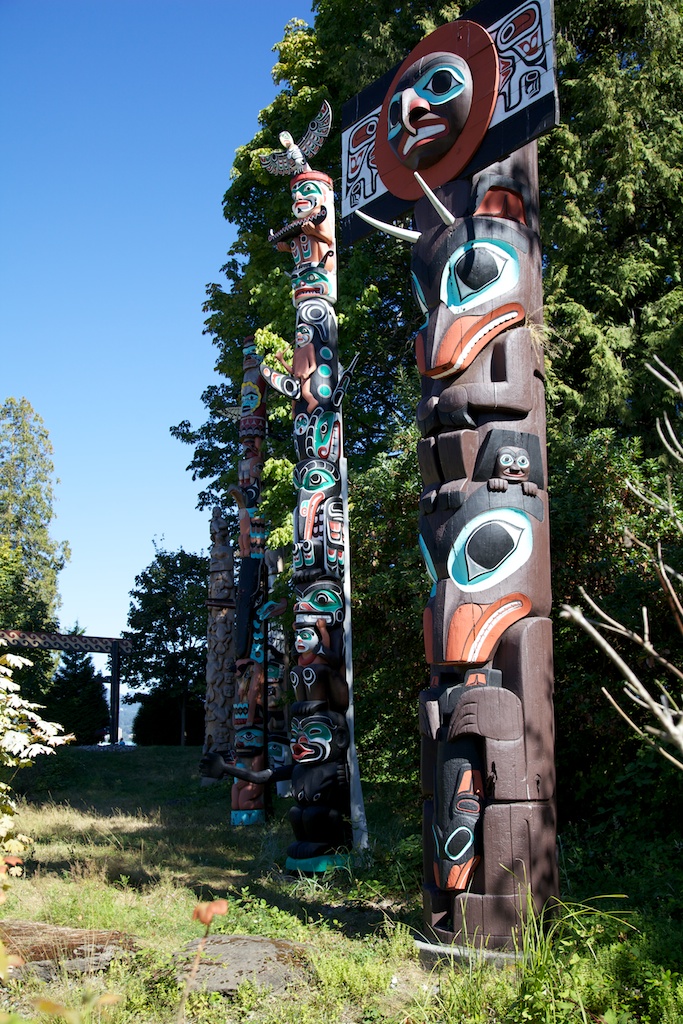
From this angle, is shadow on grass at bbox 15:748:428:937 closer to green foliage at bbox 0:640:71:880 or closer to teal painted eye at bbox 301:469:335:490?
green foliage at bbox 0:640:71:880

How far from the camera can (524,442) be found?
559 centimetres

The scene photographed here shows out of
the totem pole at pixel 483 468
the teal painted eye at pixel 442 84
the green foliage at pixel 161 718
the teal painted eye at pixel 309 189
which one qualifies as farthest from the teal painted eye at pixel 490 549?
the green foliage at pixel 161 718

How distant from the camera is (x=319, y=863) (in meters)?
8.11

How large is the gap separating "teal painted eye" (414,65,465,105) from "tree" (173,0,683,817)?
253 cm

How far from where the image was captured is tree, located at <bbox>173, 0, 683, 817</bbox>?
9.21 m

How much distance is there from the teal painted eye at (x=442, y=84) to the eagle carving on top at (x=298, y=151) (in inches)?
171

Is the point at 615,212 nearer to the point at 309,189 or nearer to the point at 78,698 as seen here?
the point at 309,189

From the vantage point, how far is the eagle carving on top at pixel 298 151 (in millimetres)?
10820

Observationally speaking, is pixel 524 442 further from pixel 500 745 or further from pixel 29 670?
pixel 29 670

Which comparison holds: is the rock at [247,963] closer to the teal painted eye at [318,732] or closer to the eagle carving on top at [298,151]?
the teal painted eye at [318,732]

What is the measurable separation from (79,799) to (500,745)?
11.0 metres

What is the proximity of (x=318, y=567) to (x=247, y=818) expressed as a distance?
388cm

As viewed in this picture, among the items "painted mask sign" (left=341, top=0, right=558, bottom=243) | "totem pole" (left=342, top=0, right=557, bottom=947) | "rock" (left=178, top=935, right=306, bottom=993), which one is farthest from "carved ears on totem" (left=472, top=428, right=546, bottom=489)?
"rock" (left=178, top=935, right=306, bottom=993)

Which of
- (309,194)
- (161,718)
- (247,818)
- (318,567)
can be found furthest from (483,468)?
(161,718)
